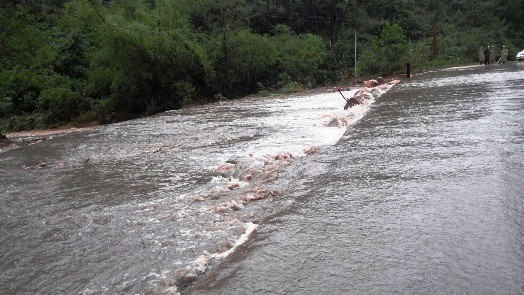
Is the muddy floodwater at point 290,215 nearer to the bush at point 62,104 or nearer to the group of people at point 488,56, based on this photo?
the bush at point 62,104

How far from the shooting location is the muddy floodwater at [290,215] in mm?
3436

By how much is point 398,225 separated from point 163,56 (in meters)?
20.8

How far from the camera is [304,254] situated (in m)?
3.76

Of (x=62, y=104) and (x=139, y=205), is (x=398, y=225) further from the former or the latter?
(x=62, y=104)

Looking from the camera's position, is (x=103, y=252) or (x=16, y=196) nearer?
(x=103, y=252)

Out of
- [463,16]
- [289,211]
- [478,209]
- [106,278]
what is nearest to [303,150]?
[289,211]

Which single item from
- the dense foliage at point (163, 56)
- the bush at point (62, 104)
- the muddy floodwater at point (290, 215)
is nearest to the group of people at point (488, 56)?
the dense foliage at point (163, 56)

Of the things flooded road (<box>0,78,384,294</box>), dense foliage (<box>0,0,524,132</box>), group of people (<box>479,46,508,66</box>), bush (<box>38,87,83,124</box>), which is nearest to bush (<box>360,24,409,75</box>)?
dense foliage (<box>0,0,524,132</box>)

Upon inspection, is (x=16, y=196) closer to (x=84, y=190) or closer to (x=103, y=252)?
(x=84, y=190)

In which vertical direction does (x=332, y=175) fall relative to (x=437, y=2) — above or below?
below

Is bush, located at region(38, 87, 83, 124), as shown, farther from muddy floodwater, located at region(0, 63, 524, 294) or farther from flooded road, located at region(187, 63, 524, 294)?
flooded road, located at region(187, 63, 524, 294)

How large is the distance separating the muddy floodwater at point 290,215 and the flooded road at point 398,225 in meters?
0.02

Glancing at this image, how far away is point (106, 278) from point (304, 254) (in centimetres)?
171

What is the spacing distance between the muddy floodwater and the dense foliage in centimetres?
1139
